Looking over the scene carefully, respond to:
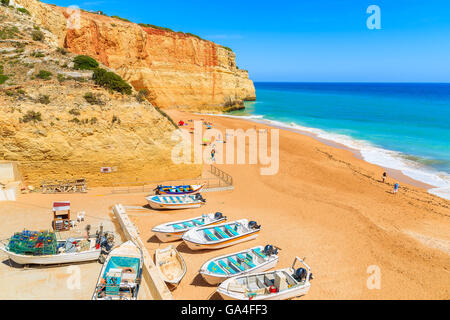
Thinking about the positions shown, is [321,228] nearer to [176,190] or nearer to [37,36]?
[176,190]

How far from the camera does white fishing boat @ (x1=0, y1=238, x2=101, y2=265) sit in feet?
32.2

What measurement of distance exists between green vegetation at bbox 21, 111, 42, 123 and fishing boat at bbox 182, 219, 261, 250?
11.8 meters

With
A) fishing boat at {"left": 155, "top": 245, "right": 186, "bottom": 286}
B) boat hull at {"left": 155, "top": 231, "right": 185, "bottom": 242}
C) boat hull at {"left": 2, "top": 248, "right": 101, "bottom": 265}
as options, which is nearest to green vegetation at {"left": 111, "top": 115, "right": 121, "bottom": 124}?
boat hull at {"left": 155, "top": 231, "right": 185, "bottom": 242}

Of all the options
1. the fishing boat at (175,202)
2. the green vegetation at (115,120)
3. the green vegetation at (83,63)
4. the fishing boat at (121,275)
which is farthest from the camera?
the green vegetation at (83,63)

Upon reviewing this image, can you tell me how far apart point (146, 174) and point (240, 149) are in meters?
15.3

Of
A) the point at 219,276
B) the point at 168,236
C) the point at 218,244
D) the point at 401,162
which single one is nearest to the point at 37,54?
the point at 168,236

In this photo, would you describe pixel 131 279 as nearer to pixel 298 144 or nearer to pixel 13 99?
pixel 13 99

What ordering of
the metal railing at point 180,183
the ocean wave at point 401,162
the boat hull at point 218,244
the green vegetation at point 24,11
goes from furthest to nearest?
the green vegetation at point 24,11 < the ocean wave at point 401,162 < the metal railing at point 180,183 < the boat hull at point 218,244

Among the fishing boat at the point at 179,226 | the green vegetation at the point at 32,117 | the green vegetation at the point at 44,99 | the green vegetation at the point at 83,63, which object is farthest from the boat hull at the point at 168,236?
the green vegetation at the point at 83,63

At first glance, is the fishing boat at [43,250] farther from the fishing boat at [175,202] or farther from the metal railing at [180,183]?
the metal railing at [180,183]

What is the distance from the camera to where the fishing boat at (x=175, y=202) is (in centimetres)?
1608

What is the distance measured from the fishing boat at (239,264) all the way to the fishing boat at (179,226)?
9.35ft

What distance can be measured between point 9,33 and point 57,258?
24.6 meters

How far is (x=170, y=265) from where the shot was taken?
11.0 metres
